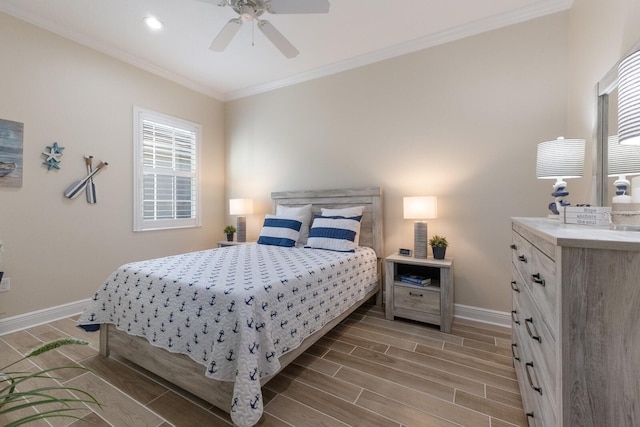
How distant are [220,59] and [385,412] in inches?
147

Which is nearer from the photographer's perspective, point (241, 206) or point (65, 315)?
point (65, 315)

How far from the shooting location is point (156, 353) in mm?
1780

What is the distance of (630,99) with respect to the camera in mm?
1108

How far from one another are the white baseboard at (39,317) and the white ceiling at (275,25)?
8.68 feet

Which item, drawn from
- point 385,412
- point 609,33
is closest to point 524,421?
point 385,412

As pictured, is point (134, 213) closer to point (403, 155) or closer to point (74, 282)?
point (74, 282)

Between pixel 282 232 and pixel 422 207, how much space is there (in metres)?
1.49

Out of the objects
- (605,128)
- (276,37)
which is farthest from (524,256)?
(276,37)

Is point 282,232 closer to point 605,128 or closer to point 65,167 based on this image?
point 65,167

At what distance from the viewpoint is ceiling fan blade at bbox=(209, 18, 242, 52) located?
A: 2.10 meters

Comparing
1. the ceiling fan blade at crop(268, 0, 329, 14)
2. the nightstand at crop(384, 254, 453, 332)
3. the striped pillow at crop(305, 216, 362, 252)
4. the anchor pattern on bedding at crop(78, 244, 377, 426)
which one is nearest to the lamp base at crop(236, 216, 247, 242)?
the striped pillow at crop(305, 216, 362, 252)

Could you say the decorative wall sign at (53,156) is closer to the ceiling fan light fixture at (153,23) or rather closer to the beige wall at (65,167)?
the beige wall at (65,167)

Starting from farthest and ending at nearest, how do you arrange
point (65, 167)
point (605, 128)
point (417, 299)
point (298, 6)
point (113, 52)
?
point (113, 52), point (65, 167), point (417, 299), point (298, 6), point (605, 128)

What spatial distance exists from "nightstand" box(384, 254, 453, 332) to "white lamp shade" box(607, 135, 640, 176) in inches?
49.3
